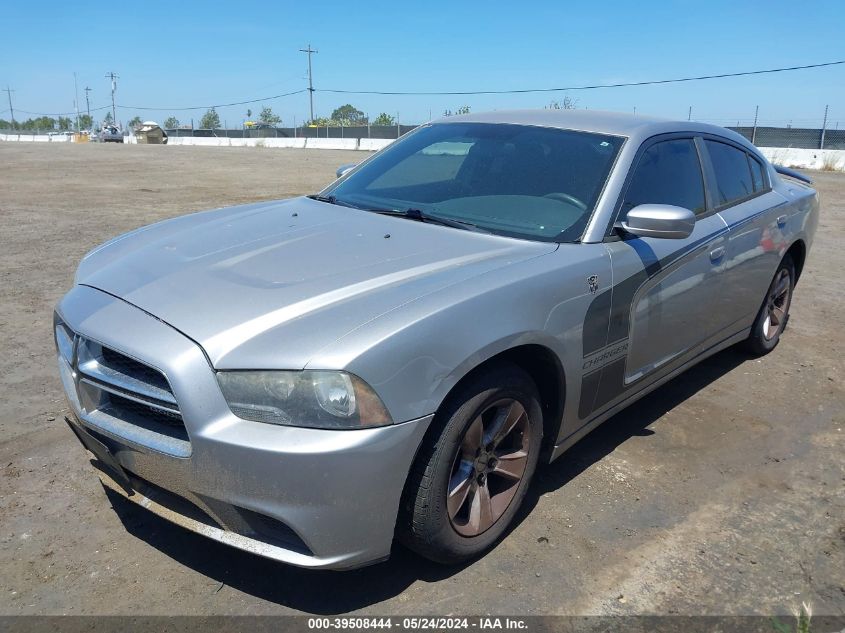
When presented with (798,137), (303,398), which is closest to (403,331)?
(303,398)

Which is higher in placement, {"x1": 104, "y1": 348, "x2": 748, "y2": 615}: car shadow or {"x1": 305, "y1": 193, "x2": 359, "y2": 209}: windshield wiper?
{"x1": 305, "y1": 193, "x2": 359, "y2": 209}: windshield wiper

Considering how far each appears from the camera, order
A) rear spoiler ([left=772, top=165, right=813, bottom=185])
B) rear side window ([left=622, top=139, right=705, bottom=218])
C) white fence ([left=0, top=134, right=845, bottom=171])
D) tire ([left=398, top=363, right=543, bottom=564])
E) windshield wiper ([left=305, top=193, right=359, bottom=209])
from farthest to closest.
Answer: white fence ([left=0, top=134, right=845, bottom=171]) → rear spoiler ([left=772, top=165, right=813, bottom=185]) → windshield wiper ([left=305, top=193, right=359, bottom=209]) → rear side window ([left=622, top=139, right=705, bottom=218]) → tire ([left=398, top=363, right=543, bottom=564])

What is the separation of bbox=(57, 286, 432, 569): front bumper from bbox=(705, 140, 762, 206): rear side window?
111 inches

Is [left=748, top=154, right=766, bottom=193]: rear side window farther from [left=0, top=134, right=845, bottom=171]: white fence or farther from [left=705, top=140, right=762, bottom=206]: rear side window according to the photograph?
[left=0, top=134, right=845, bottom=171]: white fence

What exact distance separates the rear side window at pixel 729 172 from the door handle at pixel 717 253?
0.33m

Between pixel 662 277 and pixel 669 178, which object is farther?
pixel 669 178

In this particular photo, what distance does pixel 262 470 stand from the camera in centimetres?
219

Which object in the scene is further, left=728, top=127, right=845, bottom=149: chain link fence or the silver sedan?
left=728, top=127, right=845, bottom=149: chain link fence

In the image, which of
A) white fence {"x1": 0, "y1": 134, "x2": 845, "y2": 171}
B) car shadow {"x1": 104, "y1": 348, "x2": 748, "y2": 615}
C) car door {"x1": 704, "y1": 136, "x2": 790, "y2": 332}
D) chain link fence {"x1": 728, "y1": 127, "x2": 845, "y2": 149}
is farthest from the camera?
chain link fence {"x1": 728, "y1": 127, "x2": 845, "y2": 149}

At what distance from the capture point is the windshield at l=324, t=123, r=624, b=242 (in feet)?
10.9

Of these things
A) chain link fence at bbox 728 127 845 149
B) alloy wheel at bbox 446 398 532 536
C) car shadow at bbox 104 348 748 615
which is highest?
chain link fence at bbox 728 127 845 149

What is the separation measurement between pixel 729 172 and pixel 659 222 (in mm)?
1613

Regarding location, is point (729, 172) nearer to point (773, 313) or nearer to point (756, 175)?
point (756, 175)

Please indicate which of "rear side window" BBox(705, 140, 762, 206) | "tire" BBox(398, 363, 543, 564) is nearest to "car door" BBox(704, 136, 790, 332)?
"rear side window" BBox(705, 140, 762, 206)
